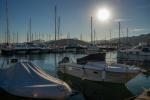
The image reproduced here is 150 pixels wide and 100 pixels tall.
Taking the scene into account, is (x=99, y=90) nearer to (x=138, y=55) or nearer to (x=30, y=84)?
(x=30, y=84)

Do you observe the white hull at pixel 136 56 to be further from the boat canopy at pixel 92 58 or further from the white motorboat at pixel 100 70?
the white motorboat at pixel 100 70

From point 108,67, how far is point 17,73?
7948 millimetres

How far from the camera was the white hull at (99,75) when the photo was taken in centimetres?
1731

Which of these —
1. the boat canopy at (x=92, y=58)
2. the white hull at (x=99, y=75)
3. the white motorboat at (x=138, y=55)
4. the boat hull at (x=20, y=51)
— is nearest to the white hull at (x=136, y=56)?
the white motorboat at (x=138, y=55)

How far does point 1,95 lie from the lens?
13.6m

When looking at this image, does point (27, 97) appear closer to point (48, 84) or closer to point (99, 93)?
point (48, 84)

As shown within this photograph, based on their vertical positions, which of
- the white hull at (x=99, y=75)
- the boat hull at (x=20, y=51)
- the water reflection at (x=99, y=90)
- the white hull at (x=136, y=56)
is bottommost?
the water reflection at (x=99, y=90)

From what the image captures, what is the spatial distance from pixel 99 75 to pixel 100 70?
1.57 feet

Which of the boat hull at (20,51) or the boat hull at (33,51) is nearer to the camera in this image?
the boat hull at (20,51)

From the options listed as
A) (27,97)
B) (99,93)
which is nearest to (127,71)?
(99,93)

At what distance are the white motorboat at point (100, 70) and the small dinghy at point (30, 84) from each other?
6114mm

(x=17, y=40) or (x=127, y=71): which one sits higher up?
(x=17, y=40)

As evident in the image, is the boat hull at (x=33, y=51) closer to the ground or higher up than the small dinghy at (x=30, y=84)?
higher up

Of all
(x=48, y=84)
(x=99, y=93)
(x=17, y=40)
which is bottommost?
(x=99, y=93)
